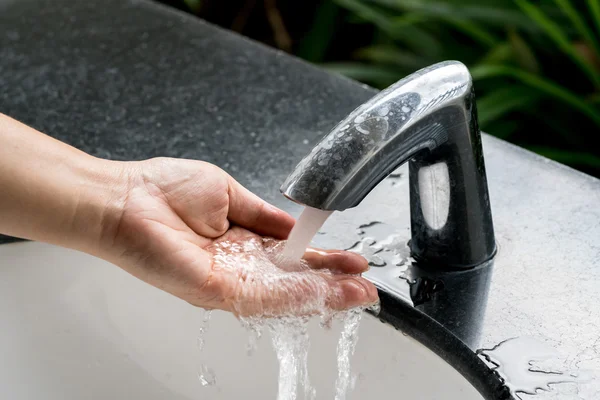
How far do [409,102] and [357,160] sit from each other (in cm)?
5

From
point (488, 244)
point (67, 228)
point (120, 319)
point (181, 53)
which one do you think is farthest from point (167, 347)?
point (181, 53)

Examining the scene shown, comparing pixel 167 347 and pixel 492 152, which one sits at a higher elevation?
pixel 492 152

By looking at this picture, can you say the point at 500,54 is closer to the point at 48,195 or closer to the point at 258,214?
the point at 258,214

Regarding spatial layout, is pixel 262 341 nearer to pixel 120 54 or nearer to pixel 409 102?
pixel 409 102

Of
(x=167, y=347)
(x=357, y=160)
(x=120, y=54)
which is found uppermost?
(x=357, y=160)

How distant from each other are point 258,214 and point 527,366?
23cm

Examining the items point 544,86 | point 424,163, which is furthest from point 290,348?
point 544,86

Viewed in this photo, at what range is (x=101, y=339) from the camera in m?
0.66

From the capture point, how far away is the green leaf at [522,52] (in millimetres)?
1286

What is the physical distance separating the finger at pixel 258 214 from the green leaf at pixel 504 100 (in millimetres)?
749

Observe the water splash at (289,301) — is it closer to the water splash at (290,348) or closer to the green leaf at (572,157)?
the water splash at (290,348)

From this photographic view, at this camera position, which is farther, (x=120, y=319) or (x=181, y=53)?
(x=181, y=53)

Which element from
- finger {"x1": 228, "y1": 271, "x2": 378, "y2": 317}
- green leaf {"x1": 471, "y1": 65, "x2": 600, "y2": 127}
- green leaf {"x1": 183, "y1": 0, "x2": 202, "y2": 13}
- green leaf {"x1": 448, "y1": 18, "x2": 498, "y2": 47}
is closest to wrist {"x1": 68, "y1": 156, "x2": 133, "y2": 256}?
Result: finger {"x1": 228, "y1": 271, "x2": 378, "y2": 317}

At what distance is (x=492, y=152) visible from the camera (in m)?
0.70
